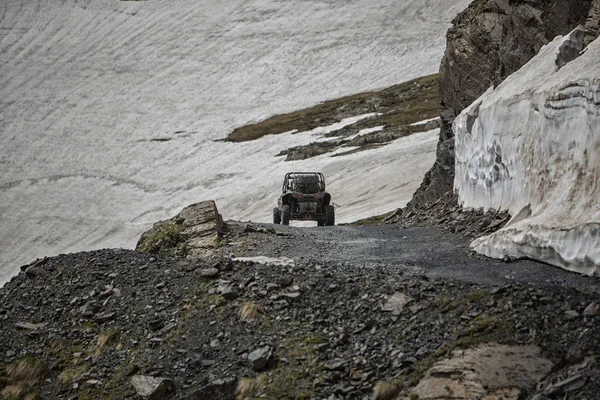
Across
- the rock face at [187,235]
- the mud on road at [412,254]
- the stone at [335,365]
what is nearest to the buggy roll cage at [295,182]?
the mud on road at [412,254]

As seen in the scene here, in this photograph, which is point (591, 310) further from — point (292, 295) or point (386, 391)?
point (292, 295)

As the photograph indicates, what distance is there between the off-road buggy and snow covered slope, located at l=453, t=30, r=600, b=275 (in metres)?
8.01

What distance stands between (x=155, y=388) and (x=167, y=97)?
2812 inches

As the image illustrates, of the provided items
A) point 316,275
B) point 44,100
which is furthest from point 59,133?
point 316,275

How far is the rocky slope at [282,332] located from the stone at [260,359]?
2 cm

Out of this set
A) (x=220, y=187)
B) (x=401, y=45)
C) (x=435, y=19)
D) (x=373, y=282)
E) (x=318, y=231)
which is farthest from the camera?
(x=435, y=19)

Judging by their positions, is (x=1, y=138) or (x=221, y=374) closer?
(x=221, y=374)

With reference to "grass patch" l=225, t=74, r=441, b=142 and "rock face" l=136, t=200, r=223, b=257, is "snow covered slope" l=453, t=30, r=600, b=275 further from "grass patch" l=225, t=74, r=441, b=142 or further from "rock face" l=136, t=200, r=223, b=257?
"grass patch" l=225, t=74, r=441, b=142

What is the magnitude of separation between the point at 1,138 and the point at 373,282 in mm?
63334

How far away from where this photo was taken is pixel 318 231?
22.1 m

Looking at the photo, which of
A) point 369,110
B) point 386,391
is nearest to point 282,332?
point 386,391

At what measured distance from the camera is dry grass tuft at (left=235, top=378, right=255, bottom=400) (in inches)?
430

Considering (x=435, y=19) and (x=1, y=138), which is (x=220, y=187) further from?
(x=435, y=19)

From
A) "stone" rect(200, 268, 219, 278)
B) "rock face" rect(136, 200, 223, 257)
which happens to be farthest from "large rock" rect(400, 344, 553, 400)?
"rock face" rect(136, 200, 223, 257)
